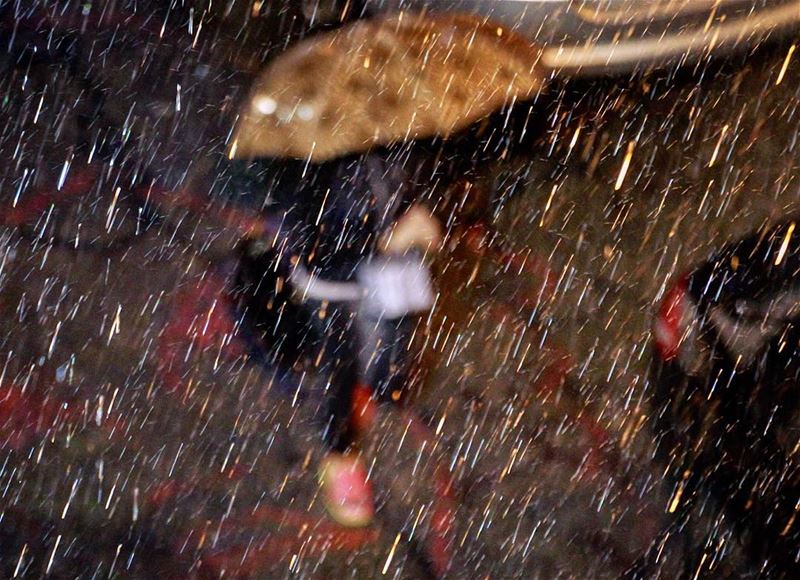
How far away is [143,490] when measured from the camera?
3.03 ft

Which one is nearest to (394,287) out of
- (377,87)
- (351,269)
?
(351,269)

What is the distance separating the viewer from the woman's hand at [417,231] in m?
1.15

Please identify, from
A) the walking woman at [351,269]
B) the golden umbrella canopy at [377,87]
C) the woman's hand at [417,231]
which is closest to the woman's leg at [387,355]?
the walking woman at [351,269]

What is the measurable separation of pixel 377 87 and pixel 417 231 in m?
0.23

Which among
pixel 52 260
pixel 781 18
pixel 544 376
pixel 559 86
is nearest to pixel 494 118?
pixel 559 86

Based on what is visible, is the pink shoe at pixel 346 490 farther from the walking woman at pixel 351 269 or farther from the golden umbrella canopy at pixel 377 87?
the golden umbrella canopy at pixel 377 87

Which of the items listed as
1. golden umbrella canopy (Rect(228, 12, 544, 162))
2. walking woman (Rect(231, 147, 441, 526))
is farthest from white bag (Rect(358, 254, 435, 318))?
golden umbrella canopy (Rect(228, 12, 544, 162))

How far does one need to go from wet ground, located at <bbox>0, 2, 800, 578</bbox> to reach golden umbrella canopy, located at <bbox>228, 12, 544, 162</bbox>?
0.16 m

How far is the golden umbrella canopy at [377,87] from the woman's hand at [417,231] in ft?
0.36

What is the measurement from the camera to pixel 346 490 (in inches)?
36.4

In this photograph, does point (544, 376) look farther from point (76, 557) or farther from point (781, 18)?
point (781, 18)

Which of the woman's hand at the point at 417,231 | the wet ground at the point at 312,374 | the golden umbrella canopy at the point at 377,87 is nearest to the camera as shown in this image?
the wet ground at the point at 312,374

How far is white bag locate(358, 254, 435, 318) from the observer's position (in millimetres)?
1080

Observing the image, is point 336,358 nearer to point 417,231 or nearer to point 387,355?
point 387,355
